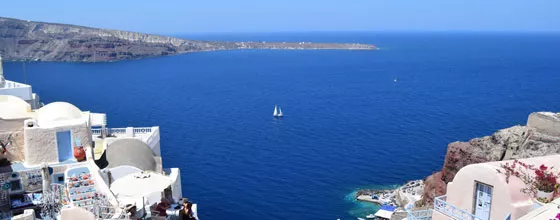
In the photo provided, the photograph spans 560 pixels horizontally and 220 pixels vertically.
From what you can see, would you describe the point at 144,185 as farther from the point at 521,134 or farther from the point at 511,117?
the point at 511,117

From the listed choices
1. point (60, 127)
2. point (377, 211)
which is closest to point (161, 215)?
point (60, 127)

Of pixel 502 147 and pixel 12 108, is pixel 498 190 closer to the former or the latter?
pixel 12 108

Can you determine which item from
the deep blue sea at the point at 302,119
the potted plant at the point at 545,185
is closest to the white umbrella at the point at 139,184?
the potted plant at the point at 545,185

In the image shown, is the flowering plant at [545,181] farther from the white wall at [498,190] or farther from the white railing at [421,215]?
the white railing at [421,215]

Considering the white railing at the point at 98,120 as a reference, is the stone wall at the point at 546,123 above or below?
above

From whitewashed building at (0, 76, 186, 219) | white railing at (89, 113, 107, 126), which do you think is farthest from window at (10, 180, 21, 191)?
white railing at (89, 113, 107, 126)

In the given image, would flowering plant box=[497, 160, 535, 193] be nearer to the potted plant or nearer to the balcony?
the potted plant
